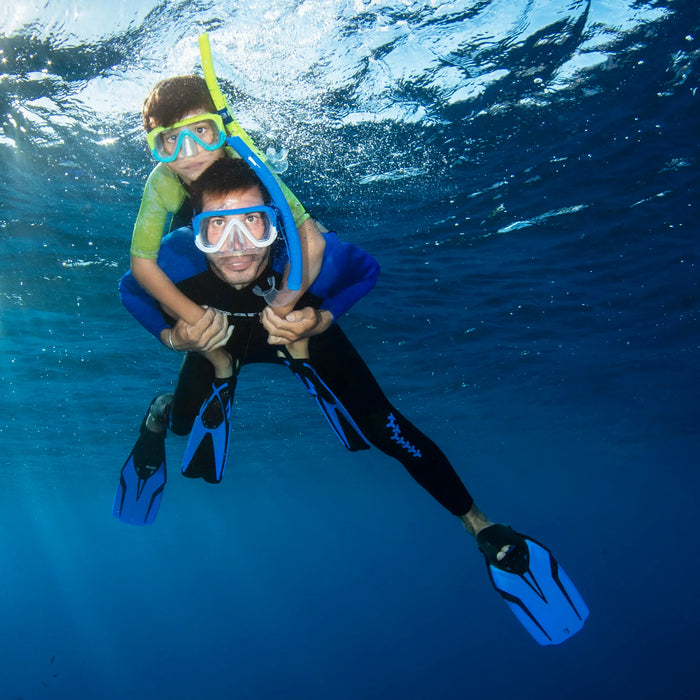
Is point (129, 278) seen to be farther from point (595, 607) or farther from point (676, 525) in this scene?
point (676, 525)

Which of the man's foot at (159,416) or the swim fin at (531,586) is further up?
the man's foot at (159,416)

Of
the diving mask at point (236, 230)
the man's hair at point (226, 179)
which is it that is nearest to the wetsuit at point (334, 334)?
the diving mask at point (236, 230)

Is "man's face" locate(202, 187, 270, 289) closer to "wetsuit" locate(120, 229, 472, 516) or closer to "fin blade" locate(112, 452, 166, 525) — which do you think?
"wetsuit" locate(120, 229, 472, 516)

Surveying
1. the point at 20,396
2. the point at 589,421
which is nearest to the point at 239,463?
the point at 20,396

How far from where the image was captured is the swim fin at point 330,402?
514 cm

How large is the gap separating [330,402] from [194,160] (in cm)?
265

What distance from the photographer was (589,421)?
117 feet

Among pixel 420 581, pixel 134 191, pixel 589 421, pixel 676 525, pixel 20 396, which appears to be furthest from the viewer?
pixel 676 525

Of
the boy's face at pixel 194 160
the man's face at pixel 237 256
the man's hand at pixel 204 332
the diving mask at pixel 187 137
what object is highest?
the diving mask at pixel 187 137

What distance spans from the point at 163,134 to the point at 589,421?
37218 mm

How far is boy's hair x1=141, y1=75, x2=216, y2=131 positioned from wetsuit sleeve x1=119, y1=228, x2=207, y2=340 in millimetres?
972

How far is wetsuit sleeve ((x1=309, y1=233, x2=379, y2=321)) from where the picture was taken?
14.7 feet

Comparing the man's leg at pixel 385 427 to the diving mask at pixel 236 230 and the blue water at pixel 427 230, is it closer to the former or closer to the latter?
the diving mask at pixel 236 230

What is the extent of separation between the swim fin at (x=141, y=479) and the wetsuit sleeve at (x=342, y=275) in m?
3.12
